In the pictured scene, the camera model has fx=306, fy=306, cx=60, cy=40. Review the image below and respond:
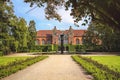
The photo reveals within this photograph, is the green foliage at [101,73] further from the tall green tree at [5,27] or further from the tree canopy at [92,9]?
the tall green tree at [5,27]

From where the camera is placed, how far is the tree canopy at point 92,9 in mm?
8405

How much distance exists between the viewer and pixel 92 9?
1049 centimetres

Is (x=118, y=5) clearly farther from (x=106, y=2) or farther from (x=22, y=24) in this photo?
(x=22, y=24)

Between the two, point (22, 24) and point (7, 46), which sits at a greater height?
point (22, 24)

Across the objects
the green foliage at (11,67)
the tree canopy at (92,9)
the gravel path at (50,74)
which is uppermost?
the tree canopy at (92,9)

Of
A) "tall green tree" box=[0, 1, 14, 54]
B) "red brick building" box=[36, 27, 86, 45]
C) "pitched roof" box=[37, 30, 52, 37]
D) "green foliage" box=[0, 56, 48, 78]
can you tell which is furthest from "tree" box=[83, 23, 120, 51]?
"green foliage" box=[0, 56, 48, 78]

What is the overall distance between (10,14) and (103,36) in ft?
84.3

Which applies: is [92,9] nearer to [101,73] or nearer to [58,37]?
[101,73]

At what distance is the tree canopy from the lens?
8.41m

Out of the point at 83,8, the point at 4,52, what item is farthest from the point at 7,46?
the point at 83,8

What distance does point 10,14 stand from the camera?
215ft

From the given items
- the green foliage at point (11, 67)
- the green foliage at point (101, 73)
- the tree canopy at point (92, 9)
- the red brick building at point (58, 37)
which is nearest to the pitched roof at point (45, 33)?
the red brick building at point (58, 37)

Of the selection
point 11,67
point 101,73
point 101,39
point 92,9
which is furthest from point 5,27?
point 92,9

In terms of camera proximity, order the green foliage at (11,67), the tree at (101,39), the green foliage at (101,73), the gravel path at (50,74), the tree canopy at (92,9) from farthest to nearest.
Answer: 1. the tree at (101,39)
2. the green foliage at (11,67)
3. the gravel path at (50,74)
4. the green foliage at (101,73)
5. the tree canopy at (92,9)
